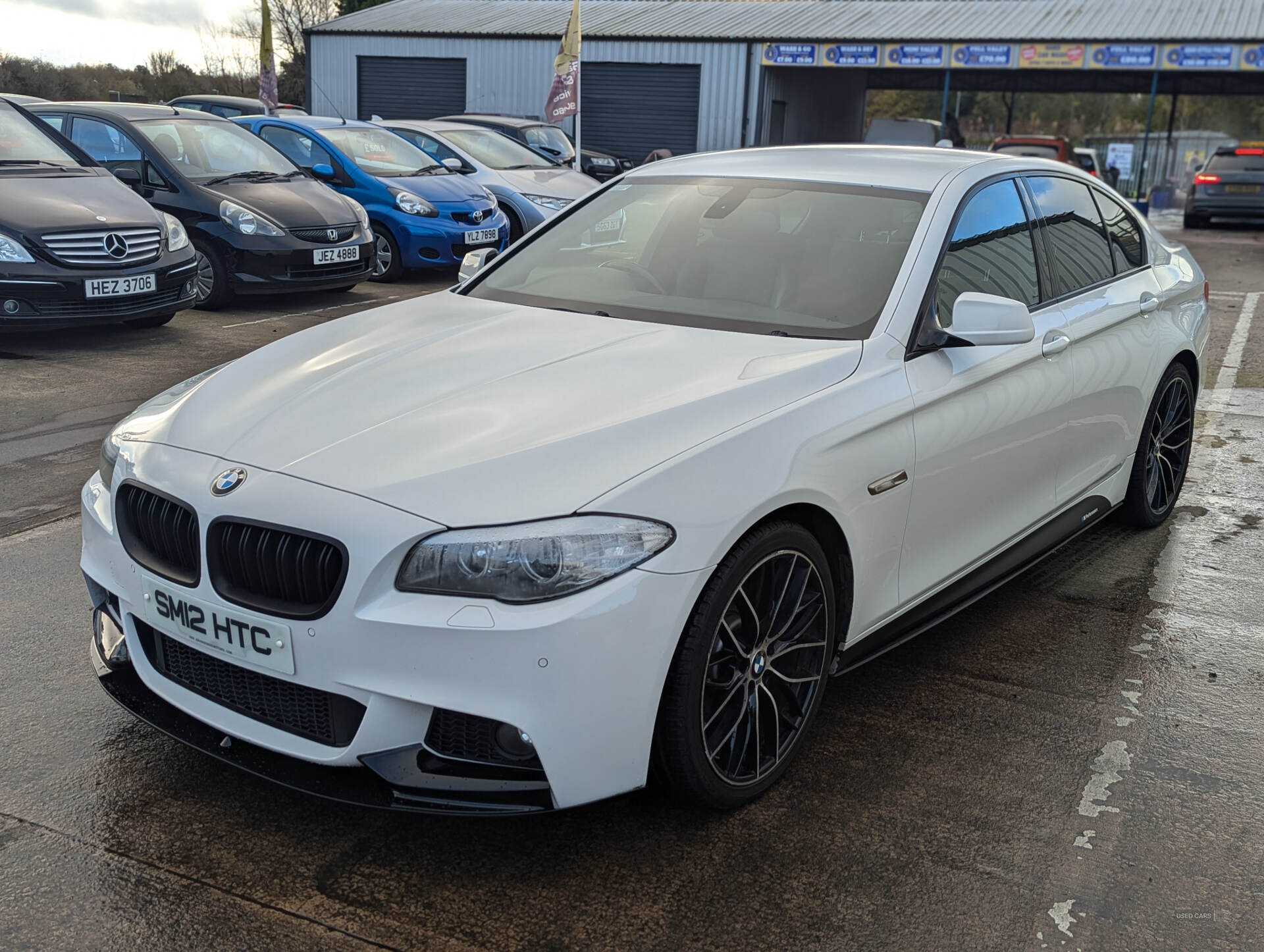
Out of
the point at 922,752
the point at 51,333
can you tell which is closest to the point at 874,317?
the point at 922,752

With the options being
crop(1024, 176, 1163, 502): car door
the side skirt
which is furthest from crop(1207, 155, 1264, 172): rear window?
the side skirt

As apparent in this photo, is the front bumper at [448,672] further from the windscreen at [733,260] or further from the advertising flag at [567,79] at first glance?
the advertising flag at [567,79]

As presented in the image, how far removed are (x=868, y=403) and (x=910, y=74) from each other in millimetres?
36098

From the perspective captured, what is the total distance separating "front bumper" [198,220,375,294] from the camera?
9.83 meters

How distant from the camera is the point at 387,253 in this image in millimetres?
11984

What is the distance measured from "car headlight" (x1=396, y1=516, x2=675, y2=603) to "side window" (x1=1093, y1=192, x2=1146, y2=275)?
3.04m

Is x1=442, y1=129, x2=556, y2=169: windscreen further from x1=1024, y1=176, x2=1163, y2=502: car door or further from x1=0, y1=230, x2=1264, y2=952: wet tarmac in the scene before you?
x1=0, y1=230, x2=1264, y2=952: wet tarmac

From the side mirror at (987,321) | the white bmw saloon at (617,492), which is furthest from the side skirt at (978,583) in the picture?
the side mirror at (987,321)

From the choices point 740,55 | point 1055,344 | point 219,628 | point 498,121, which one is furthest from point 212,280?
point 740,55

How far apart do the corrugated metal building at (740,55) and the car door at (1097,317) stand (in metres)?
24.8

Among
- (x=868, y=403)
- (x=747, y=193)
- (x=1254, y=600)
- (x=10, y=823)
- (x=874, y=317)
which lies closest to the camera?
(x=10, y=823)

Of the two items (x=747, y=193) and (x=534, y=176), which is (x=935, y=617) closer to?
(x=747, y=193)

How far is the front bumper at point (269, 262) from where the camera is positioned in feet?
32.2

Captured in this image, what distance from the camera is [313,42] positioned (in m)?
33.2
